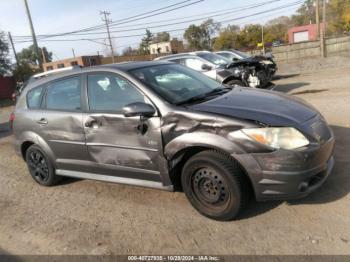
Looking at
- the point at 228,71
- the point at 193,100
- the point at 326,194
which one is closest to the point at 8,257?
the point at 193,100

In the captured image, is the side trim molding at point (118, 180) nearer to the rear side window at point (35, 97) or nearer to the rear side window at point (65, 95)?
the rear side window at point (65, 95)

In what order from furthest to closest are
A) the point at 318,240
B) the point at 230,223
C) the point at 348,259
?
1. the point at 230,223
2. the point at 318,240
3. the point at 348,259

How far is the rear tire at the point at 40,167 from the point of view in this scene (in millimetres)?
5355

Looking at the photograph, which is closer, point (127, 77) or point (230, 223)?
point (230, 223)

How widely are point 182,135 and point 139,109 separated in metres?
0.56

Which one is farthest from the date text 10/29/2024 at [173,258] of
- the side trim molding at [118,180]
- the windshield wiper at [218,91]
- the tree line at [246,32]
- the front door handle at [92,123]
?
the tree line at [246,32]

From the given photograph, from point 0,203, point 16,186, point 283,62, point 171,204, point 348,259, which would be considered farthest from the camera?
point 283,62

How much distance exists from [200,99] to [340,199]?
6.17 ft

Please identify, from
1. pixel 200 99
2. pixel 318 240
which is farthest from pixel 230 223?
pixel 200 99

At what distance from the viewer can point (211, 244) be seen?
3.39 m

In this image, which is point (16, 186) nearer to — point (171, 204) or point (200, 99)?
point (171, 204)

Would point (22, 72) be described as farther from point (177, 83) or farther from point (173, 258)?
point (173, 258)

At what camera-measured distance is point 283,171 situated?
3328 mm

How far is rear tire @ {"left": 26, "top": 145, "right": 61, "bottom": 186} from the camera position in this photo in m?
5.36
